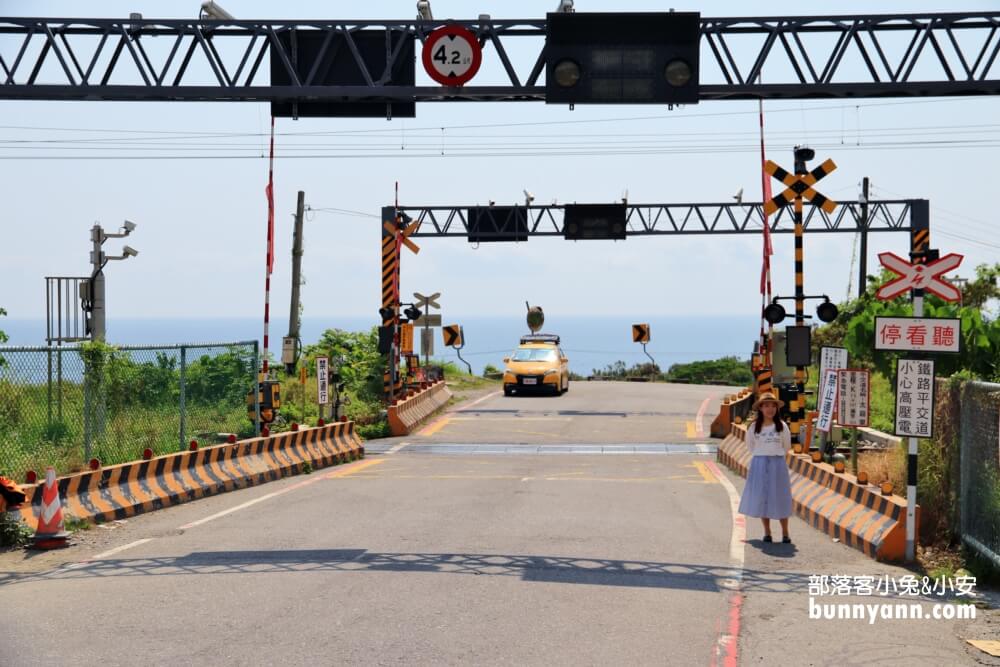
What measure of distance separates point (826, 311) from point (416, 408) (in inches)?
511

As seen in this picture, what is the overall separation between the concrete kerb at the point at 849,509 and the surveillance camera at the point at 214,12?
9795mm

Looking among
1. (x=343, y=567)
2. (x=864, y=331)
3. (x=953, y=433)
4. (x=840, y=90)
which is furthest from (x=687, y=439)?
(x=343, y=567)

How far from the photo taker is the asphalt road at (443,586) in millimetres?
7875

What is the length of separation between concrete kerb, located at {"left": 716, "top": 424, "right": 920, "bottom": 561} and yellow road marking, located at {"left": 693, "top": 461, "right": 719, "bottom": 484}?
280 cm

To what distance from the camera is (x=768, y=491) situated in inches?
495

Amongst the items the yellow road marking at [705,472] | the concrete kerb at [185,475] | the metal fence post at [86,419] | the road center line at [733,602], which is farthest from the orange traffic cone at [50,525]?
the yellow road marking at [705,472]

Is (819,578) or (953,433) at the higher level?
(953,433)

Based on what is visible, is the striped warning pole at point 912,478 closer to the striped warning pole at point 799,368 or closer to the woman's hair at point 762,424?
the woman's hair at point 762,424

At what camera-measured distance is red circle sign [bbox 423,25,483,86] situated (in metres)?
15.6

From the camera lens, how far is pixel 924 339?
37.1ft

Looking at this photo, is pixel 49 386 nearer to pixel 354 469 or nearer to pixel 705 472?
pixel 354 469

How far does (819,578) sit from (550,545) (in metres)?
2.73

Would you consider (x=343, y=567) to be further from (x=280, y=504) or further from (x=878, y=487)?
(x=878, y=487)

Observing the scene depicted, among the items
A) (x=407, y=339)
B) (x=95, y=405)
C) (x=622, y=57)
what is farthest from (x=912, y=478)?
(x=407, y=339)
